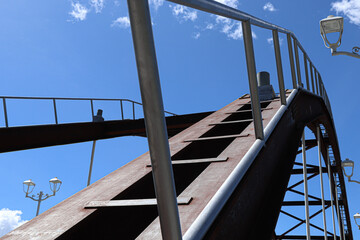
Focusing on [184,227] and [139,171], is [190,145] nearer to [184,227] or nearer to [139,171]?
[139,171]

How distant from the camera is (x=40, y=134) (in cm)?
891

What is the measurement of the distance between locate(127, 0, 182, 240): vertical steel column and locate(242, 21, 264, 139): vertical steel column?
1545 mm

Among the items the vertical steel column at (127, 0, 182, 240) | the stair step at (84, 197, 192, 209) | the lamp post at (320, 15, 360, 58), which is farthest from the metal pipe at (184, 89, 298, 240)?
the lamp post at (320, 15, 360, 58)

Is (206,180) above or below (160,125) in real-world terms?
below

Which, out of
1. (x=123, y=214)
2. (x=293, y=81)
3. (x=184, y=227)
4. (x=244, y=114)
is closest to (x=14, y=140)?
(x=244, y=114)

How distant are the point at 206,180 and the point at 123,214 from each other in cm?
53

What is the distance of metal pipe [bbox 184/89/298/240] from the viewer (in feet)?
5.30

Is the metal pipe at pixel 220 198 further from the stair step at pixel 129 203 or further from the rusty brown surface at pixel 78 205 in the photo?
the rusty brown surface at pixel 78 205

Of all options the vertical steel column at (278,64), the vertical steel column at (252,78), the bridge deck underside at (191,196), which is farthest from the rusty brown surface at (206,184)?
the vertical steel column at (278,64)

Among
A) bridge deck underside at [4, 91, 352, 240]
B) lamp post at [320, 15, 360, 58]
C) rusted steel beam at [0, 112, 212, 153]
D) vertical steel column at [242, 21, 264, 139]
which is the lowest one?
bridge deck underside at [4, 91, 352, 240]

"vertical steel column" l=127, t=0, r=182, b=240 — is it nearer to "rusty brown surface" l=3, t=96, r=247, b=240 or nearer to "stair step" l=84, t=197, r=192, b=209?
"stair step" l=84, t=197, r=192, b=209

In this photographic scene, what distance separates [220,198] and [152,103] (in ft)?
2.76

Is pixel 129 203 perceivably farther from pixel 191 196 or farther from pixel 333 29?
pixel 333 29

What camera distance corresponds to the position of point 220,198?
191 centimetres
